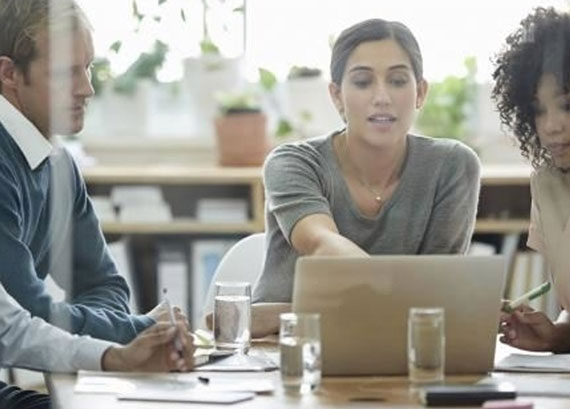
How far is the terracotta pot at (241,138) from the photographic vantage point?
4.42 metres

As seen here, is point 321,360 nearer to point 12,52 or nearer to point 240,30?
point 12,52

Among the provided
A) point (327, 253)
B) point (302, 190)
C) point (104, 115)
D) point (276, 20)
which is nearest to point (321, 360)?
point (327, 253)

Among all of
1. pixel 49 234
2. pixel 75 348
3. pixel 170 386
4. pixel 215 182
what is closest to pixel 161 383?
pixel 170 386

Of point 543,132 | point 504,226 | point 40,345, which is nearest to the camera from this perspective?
point 40,345

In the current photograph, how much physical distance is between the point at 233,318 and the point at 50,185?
43cm

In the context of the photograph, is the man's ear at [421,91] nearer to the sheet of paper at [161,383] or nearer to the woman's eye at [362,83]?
the woman's eye at [362,83]

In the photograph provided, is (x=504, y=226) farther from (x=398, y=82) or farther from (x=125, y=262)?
(x=398, y=82)

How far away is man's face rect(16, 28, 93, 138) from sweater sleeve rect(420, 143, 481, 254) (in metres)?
0.72

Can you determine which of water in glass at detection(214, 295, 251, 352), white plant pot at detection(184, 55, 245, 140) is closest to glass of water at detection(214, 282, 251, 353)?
water in glass at detection(214, 295, 251, 352)

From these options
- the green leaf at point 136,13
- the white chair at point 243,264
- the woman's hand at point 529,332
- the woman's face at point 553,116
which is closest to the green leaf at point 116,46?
the green leaf at point 136,13

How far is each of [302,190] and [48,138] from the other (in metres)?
0.50

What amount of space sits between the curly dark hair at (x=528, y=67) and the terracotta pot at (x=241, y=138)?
188 centimetres

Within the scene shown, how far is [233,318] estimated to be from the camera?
2311 millimetres

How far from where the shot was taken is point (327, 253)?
2457 millimetres
